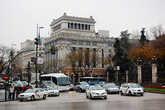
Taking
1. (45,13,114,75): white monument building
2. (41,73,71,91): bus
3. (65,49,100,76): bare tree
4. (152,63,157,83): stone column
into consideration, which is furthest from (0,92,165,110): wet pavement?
(45,13,114,75): white monument building

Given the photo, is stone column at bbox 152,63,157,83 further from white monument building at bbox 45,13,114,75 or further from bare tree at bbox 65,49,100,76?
white monument building at bbox 45,13,114,75

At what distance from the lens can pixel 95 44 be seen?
355 feet

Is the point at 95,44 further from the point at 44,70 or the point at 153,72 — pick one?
the point at 153,72

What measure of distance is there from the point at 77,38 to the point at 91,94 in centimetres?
7758

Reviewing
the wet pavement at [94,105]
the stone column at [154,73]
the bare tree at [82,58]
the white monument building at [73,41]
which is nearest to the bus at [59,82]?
the stone column at [154,73]

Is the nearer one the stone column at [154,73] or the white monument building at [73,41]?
the stone column at [154,73]

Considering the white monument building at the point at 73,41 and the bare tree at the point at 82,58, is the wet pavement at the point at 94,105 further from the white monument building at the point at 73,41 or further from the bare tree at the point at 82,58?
the white monument building at the point at 73,41

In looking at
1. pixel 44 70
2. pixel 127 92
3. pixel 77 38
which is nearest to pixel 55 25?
pixel 77 38

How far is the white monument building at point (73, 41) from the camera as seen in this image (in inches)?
3711

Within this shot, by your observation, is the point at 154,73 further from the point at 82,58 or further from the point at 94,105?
the point at 94,105

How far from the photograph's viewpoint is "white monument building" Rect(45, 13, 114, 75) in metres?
94.2

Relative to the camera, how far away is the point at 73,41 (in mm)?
103562

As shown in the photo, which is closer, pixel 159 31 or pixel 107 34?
pixel 159 31

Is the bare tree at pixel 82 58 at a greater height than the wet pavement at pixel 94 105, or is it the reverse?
the bare tree at pixel 82 58
